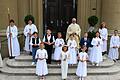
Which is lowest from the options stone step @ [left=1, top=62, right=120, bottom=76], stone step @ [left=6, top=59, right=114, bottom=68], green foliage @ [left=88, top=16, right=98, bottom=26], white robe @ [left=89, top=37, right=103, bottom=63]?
A: stone step @ [left=1, top=62, right=120, bottom=76]

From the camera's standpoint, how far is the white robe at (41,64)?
14055mm

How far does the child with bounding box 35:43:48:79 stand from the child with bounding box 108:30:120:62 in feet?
12.6

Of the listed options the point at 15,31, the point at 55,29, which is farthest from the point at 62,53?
the point at 55,29

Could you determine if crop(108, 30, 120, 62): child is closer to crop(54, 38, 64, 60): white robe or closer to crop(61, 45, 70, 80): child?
crop(54, 38, 64, 60): white robe

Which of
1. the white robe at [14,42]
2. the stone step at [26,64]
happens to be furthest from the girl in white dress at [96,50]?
the white robe at [14,42]

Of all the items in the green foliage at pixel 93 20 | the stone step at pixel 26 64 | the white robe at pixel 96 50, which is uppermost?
the green foliage at pixel 93 20

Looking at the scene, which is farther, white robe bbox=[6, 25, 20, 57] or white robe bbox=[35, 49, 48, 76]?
white robe bbox=[6, 25, 20, 57]

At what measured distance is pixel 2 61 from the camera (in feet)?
51.7

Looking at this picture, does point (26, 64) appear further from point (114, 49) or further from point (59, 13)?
point (114, 49)

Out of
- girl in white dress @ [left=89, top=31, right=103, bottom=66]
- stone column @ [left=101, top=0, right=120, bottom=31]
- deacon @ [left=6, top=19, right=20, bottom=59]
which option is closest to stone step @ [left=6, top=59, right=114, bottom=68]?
girl in white dress @ [left=89, top=31, right=103, bottom=66]

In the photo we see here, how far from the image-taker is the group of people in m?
14.1

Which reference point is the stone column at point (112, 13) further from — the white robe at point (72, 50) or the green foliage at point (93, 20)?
the white robe at point (72, 50)

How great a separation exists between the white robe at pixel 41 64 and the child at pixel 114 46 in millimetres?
3853

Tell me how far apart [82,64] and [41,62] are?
1.69m
